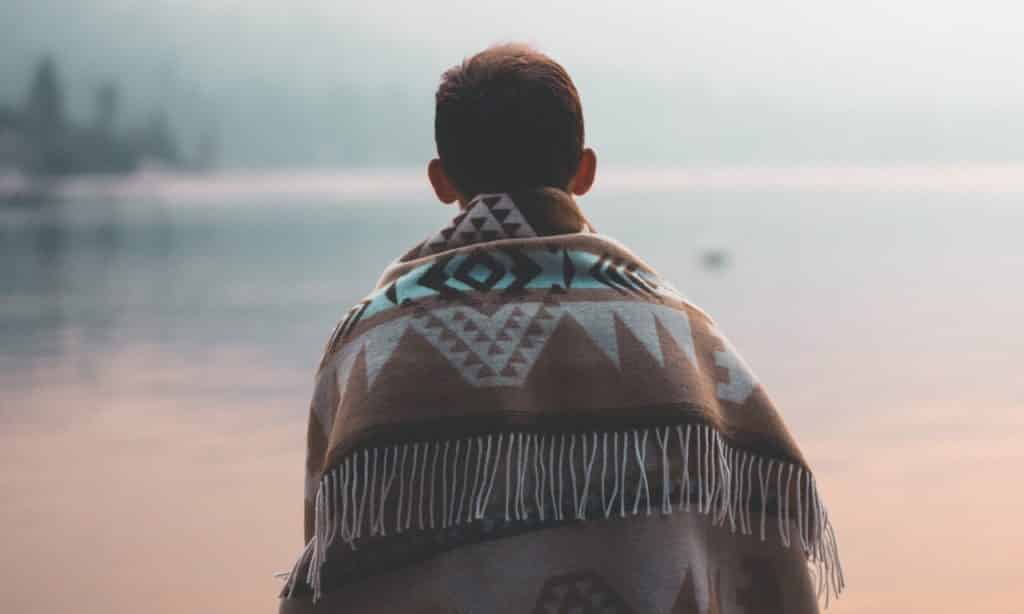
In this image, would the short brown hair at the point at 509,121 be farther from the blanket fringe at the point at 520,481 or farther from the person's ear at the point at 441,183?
the blanket fringe at the point at 520,481

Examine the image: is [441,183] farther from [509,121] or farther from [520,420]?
[520,420]

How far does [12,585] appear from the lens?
10.1 ft

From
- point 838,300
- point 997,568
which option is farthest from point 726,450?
point 838,300

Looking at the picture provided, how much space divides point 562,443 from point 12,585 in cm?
198

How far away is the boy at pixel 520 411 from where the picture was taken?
142 centimetres

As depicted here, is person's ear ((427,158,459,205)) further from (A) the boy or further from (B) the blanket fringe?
(B) the blanket fringe

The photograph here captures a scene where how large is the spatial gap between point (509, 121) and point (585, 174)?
0.32 ft

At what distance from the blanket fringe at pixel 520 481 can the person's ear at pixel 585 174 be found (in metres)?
0.23

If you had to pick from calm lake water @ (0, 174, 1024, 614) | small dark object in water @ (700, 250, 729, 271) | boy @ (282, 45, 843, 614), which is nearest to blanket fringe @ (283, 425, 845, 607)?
boy @ (282, 45, 843, 614)

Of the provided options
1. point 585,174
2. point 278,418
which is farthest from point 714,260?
point 585,174

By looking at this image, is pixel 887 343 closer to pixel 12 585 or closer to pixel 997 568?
pixel 997 568

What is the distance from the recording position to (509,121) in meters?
1.42

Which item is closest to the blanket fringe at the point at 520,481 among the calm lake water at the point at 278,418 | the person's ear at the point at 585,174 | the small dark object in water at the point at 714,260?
the person's ear at the point at 585,174

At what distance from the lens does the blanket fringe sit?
55.6 inches
